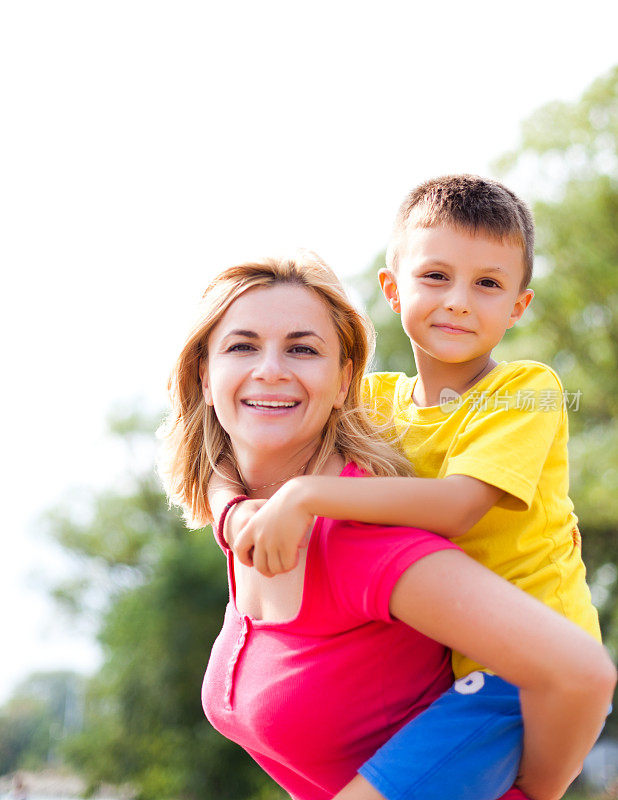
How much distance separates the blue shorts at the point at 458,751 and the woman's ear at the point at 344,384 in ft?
2.43

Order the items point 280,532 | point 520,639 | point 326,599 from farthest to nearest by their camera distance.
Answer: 1. point 326,599
2. point 280,532
3. point 520,639

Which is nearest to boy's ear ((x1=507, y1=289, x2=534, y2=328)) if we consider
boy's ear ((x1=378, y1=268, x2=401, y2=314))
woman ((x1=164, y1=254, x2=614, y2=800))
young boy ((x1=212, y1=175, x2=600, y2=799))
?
young boy ((x1=212, y1=175, x2=600, y2=799))

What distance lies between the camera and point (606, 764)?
56.9 feet

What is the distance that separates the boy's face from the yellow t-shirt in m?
0.11

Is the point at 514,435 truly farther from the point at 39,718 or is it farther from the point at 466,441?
the point at 39,718

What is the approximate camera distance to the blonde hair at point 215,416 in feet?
6.86

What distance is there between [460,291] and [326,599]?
80cm

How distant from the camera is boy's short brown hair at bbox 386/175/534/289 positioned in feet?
7.09

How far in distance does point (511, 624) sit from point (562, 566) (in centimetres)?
46

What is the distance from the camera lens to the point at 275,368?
77.5 inches

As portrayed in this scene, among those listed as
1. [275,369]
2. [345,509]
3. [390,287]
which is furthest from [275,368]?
[390,287]

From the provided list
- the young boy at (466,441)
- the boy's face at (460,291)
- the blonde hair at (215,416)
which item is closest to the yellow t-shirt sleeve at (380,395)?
the young boy at (466,441)

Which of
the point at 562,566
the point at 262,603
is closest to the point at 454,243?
the point at 562,566

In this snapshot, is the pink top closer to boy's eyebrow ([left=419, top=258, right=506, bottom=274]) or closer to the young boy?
the young boy
